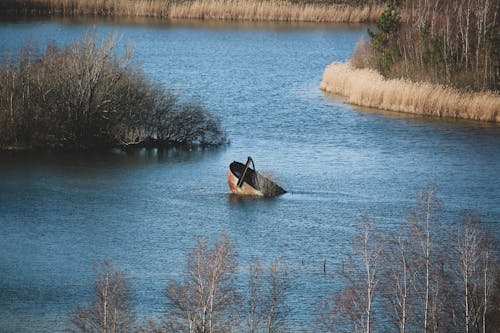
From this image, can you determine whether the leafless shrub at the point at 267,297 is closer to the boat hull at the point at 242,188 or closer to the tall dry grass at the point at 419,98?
the boat hull at the point at 242,188

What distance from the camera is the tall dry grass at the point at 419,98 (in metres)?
48.1

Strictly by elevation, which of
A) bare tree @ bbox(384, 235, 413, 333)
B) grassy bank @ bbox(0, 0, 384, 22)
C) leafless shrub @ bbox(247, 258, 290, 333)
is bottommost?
grassy bank @ bbox(0, 0, 384, 22)

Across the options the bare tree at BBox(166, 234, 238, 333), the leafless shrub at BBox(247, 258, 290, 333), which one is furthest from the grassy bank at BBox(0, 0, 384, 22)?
the bare tree at BBox(166, 234, 238, 333)

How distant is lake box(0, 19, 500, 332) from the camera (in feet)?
90.2

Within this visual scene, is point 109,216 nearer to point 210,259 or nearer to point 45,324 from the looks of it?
point 45,324

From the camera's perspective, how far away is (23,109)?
4009 cm

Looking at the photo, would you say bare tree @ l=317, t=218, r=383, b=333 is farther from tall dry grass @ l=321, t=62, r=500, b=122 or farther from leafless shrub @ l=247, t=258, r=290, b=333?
tall dry grass @ l=321, t=62, r=500, b=122

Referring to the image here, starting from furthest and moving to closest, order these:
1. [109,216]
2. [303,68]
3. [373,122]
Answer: [303,68] < [373,122] < [109,216]

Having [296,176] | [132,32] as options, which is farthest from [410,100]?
[132,32]

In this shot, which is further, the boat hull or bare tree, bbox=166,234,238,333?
the boat hull

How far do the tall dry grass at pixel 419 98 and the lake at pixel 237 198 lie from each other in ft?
2.54

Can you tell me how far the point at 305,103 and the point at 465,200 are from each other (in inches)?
698

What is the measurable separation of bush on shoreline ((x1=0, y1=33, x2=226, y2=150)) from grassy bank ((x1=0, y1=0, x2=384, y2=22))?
110ft

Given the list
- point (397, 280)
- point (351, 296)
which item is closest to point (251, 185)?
point (351, 296)
